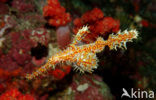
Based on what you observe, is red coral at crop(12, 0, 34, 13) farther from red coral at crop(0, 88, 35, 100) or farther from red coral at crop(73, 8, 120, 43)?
red coral at crop(0, 88, 35, 100)

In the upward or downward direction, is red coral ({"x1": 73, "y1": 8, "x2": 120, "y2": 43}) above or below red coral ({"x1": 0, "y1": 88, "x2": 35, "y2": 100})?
above

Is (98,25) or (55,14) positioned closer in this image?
(98,25)

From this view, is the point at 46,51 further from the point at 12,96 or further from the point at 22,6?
the point at 22,6

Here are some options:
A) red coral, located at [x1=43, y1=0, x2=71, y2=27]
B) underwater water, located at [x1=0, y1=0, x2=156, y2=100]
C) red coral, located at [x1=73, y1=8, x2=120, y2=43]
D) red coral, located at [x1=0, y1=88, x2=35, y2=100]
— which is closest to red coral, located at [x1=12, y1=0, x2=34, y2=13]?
underwater water, located at [x1=0, y1=0, x2=156, y2=100]

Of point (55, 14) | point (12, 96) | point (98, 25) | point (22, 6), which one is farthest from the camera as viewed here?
point (22, 6)

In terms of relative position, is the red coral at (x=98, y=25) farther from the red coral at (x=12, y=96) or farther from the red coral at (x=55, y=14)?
the red coral at (x=12, y=96)

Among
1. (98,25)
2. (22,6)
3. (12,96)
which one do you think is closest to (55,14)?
(22,6)

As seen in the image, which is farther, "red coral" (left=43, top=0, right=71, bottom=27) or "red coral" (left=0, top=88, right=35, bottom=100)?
"red coral" (left=43, top=0, right=71, bottom=27)

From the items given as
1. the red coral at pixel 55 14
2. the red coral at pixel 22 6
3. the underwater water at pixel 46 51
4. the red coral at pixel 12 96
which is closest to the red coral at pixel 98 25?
the underwater water at pixel 46 51
